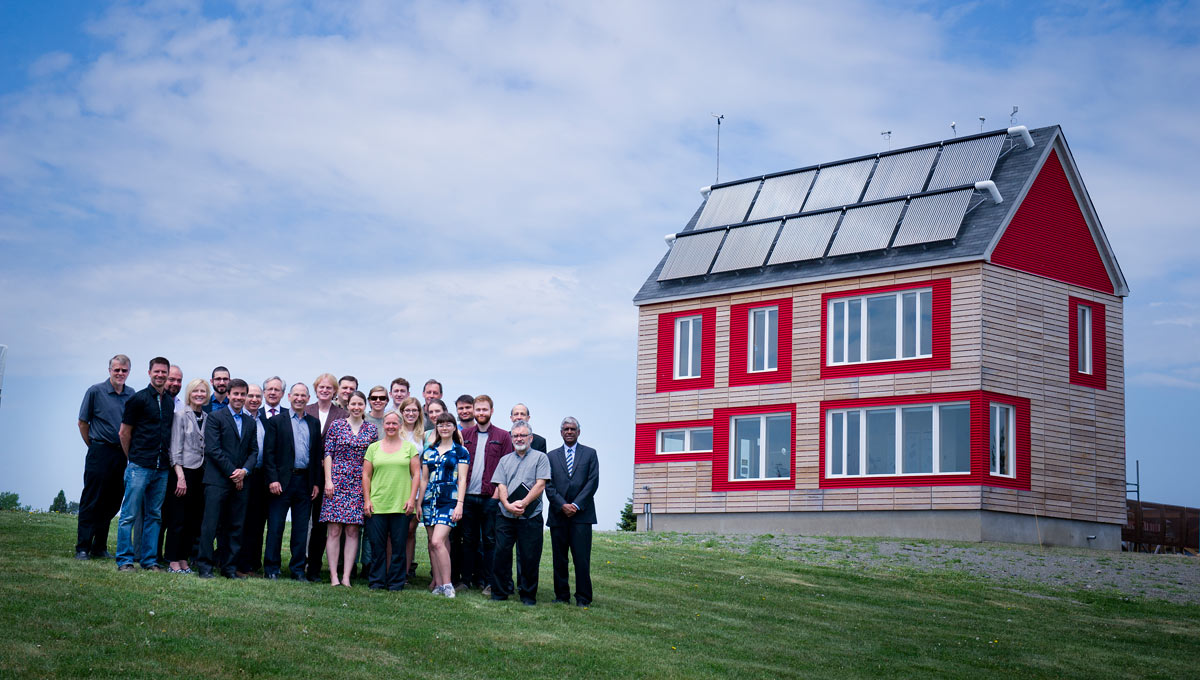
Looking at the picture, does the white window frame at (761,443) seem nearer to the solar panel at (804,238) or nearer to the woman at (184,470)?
the solar panel at (804,238)

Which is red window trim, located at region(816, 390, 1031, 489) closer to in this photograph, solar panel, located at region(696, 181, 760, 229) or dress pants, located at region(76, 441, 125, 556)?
solar panel, located at region(696, 181, 760, 229)

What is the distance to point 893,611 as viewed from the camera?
56.9 ft

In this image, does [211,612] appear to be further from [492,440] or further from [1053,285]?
[1053,285]

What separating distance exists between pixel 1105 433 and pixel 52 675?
2864 centimetres

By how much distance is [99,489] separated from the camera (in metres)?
13.4

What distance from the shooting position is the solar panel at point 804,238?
1283 inches

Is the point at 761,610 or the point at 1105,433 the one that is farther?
the point at 1105,433

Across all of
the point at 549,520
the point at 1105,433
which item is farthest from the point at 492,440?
the point at 1105,433

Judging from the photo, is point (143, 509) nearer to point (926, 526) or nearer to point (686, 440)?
point (926, 526)

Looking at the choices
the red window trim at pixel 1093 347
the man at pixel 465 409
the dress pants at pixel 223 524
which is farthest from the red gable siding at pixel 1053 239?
the dress pants at pixel 223 524

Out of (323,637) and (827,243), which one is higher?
(827,243)

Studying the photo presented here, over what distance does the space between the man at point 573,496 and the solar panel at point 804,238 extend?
62.7 ft

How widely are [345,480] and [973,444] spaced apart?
62.7 feet

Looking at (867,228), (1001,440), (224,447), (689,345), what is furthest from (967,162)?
(224,447)
